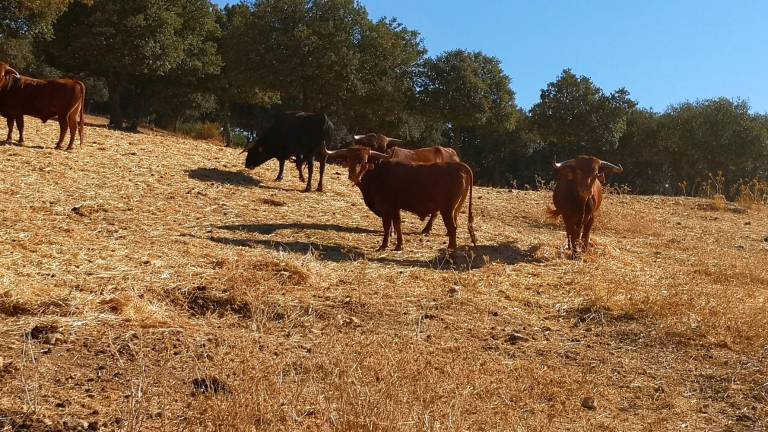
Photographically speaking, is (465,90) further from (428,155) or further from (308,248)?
(308,248)

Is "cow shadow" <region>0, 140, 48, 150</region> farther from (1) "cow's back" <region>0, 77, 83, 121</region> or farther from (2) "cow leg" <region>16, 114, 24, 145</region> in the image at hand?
(1) "cow's back" <region>0, 77, 83, 121</region>

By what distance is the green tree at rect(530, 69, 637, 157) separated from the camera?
4203 cm

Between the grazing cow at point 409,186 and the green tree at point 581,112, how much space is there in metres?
32.9

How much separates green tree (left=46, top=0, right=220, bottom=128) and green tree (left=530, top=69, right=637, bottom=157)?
66.8 ft

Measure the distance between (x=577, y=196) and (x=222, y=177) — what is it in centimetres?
739

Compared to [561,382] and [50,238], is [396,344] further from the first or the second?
[50,238]

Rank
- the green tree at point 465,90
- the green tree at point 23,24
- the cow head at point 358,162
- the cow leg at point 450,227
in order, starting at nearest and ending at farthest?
the cow leg at point 450,227
the cow head at point 358,162
the green tree at point 23,24
the green tree at point 465,90

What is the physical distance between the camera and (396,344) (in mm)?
5879

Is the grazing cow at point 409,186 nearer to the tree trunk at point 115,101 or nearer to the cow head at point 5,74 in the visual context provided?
the cow head at point 5,74

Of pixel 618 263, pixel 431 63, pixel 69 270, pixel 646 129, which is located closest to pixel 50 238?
pixel 69 270

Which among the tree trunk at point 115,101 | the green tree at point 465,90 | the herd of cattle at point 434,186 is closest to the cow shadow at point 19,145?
the herd of cattle at point 434,186

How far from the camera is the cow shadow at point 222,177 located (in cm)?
1490

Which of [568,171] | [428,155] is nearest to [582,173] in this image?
[568,171]

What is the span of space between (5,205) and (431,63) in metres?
31.1
